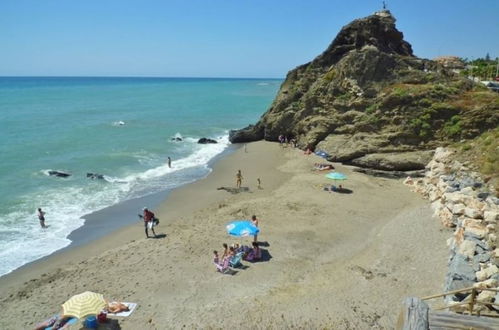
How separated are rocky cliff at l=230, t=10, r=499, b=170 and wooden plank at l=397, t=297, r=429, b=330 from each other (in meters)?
21.8

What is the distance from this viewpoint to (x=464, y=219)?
14828 mm

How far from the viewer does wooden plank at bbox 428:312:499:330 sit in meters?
6.23

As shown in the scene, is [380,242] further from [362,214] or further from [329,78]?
[329,78]

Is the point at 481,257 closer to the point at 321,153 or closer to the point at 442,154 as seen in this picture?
the point at 442,154

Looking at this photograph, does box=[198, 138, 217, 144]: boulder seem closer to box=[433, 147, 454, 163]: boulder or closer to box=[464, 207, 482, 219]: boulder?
box=[433, 147, 454, 163]: boulder

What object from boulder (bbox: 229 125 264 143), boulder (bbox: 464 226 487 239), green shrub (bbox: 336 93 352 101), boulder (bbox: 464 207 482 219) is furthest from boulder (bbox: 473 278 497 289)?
boulder (bbox: 229 125 264 143)

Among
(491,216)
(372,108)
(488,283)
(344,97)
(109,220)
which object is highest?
(344,97)

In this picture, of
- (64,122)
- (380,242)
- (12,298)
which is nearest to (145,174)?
(12,298)

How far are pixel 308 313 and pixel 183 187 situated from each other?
52.8 ft

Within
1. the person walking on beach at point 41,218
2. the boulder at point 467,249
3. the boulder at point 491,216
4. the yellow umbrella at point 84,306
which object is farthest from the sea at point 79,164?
the boulder at point 491,216

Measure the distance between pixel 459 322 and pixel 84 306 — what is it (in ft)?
31.5

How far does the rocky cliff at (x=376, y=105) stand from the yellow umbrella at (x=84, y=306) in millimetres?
21649

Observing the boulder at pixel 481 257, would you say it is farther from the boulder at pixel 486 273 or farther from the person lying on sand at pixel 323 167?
the person lying on sand at pixel 323 167

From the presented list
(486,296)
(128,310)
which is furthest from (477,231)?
(128,310)
